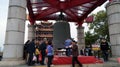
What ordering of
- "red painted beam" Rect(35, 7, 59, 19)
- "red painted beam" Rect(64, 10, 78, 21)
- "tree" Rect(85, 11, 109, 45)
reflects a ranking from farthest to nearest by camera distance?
"tree" Rect(85, 11, 109, 45) → "red painted beam" Rect(64, 10, 78, 21) → "red painted beam" Rect(35, 7, 59, 19)

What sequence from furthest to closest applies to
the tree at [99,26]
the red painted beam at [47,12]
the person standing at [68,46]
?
the tree at [99,26] → the red painted beam at [47,12] → the person standing at [68,46]

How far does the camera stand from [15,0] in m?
11.1

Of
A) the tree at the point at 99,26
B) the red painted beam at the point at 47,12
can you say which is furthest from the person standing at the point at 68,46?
the tree at the point at 99,26

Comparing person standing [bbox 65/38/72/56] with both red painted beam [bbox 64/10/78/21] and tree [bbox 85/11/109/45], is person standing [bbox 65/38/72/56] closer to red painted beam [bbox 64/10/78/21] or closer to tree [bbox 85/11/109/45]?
red painted beam [bbox 64/10/78/21]

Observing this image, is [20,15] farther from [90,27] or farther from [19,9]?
[90,27]

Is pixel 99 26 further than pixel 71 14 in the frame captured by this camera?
Yes

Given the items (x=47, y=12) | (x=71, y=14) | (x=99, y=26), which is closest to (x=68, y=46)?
(x=47, y=12)

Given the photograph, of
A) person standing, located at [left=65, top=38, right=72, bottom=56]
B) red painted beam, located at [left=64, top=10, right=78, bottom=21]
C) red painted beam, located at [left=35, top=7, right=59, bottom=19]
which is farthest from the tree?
person standing, located at [left=65, top=38, right=72, bottom=56]

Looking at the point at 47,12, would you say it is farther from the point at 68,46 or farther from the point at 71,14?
the point at 68,46

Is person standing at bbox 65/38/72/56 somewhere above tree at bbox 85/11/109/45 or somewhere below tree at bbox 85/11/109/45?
below

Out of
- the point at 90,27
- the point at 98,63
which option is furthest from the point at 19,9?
the point at 90,27

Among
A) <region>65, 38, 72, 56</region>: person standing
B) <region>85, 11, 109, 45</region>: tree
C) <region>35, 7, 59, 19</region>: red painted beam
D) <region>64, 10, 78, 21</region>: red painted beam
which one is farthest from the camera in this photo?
<region>85, 11, 109, 45</region>: tree

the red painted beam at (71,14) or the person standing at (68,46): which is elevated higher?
the red painted beam at (71,14)

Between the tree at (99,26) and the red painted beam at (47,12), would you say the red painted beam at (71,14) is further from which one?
the tree at (99,26)
